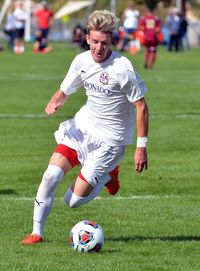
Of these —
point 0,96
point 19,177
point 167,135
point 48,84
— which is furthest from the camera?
point 48,84

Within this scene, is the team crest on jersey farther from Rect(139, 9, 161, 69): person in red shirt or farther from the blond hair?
Rect(139, 9, 161, 69): person in red shirt

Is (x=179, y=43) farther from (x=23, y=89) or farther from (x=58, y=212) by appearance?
(x=58, y=212)

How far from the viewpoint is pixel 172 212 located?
10.9 meters

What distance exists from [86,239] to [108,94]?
1346 mm

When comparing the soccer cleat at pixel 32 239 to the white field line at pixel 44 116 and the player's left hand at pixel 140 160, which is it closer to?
the player's left hand at pixel 140 160

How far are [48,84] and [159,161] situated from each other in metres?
15.0

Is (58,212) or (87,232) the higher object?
(87,232)

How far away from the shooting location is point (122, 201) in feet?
38.3

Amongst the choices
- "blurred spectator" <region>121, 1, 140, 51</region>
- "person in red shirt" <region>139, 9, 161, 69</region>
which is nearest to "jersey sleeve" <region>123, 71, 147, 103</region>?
"person in red shirt" <region>139, 9, 161, 69</region>

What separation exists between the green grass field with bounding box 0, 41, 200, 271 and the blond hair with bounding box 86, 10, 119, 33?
1.96 metres

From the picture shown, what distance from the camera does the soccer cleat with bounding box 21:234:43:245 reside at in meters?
8.97

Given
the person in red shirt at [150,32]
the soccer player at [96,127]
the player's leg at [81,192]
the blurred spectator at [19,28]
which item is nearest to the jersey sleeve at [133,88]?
the soccer player at [96,127]

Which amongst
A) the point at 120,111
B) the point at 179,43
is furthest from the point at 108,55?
the point at 179,43

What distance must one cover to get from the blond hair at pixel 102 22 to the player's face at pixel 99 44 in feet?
0.14
